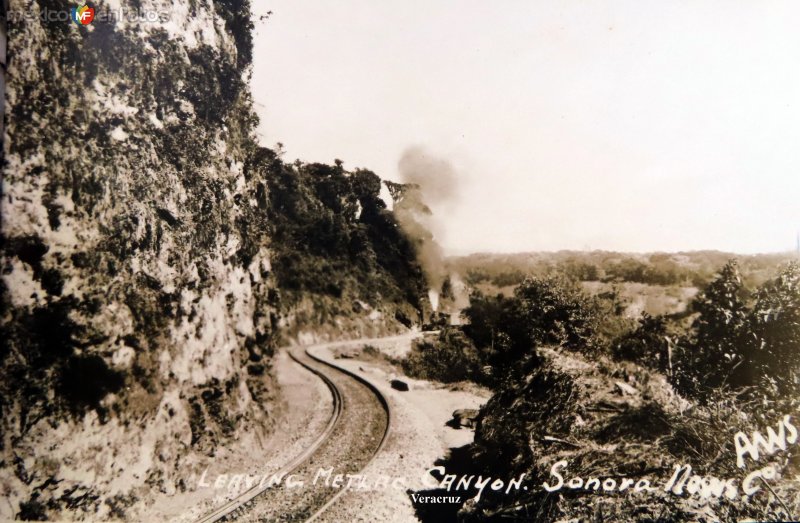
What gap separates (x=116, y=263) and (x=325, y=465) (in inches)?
257

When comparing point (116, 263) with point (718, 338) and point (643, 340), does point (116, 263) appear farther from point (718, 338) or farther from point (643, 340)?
point (643, 340)

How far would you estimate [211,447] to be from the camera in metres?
9.12

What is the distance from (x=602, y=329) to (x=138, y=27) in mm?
18265

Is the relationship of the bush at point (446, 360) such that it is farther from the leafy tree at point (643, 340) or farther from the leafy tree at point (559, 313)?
the leafy tree at point (643, 340)

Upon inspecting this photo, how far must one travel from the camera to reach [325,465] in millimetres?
8680

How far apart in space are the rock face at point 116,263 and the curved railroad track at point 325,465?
6.46 feet

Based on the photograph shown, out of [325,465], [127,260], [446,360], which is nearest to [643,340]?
[446,360]

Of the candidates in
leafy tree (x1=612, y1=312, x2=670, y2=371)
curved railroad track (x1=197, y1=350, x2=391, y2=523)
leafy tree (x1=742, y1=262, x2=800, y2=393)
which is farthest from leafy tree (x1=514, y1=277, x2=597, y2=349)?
curved railroad track (x1=197, y1=350, x2=391, y2=523)

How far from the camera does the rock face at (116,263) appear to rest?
6.51 meters

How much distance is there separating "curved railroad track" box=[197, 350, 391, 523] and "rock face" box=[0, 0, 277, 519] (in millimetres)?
1970

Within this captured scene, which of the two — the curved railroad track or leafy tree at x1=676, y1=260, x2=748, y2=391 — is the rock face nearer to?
the curved railroad track

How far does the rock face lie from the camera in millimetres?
6512

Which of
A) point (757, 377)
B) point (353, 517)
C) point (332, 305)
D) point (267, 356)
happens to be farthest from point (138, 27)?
point (332, 305)

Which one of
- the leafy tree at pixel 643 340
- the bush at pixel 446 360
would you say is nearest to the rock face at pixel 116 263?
the bush at pixel 446 360
